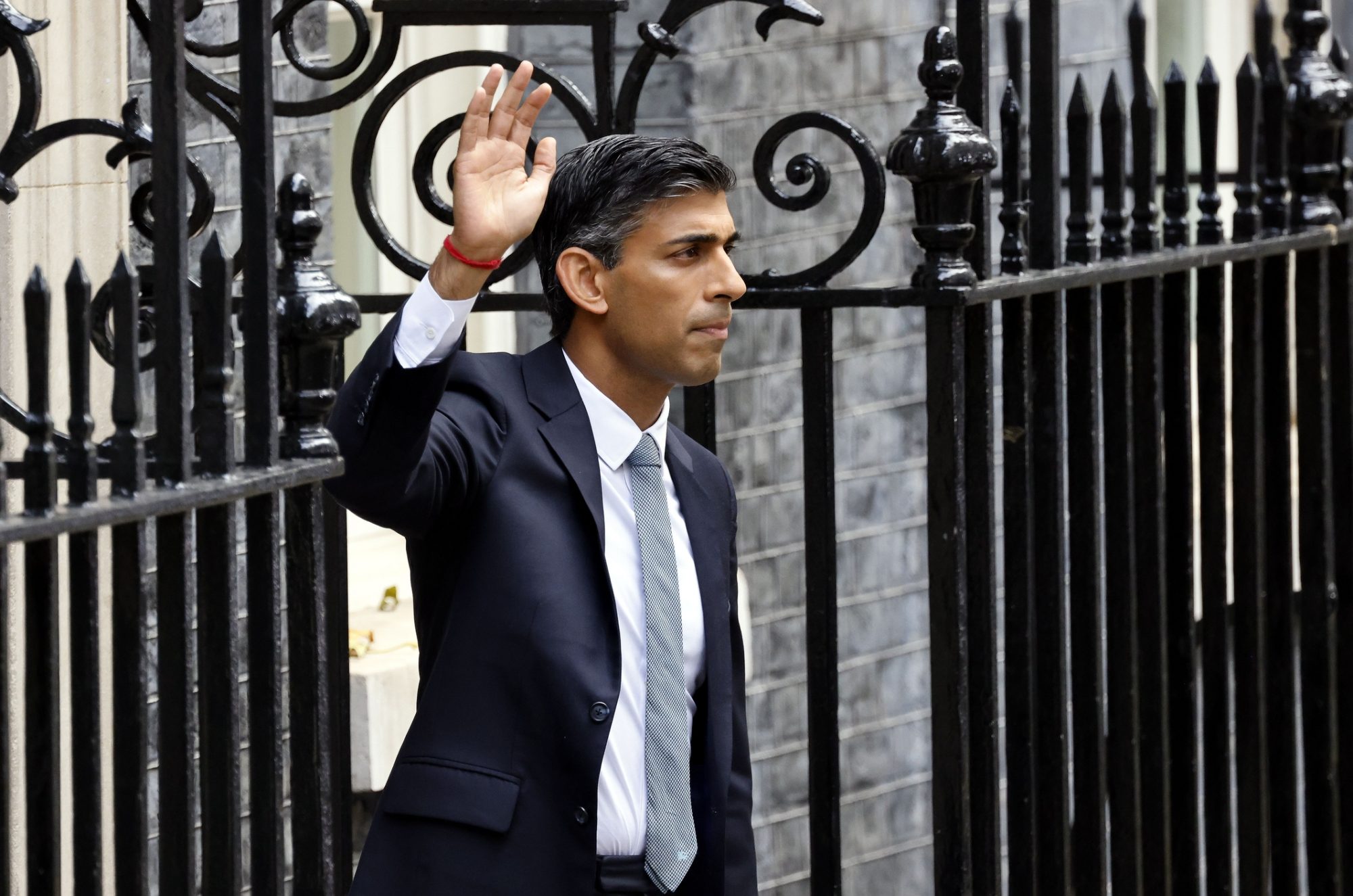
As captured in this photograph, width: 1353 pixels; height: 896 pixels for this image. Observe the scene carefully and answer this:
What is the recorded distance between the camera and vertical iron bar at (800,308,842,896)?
3352 mm

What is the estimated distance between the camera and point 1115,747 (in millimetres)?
3605

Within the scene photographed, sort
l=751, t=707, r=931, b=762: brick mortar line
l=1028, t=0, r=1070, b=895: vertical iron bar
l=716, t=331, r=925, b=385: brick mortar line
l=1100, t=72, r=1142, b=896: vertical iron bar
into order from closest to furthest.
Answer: l=1028, t=0, r=1070, b=895: vertical iron bar → l=1100, t=72, r=1142, b=896: vertical iron bar → l=716, t=331, r=925, b=385: brick mortar line → l=751, t=707, r=931, b=762: brick mortar line

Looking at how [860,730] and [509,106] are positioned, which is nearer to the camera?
[509,106]

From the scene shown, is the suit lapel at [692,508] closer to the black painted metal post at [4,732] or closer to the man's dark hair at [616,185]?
the man's dark hair at [616,185]

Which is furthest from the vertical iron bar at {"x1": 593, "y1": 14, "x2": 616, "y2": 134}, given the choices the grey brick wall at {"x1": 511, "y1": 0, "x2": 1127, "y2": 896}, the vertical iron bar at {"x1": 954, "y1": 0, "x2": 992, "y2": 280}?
the grey brick wall at {"x1": 511, "y1": 0, "x2": 1127, "y2": 896}

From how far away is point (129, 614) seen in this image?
228cm

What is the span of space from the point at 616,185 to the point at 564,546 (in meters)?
0.50

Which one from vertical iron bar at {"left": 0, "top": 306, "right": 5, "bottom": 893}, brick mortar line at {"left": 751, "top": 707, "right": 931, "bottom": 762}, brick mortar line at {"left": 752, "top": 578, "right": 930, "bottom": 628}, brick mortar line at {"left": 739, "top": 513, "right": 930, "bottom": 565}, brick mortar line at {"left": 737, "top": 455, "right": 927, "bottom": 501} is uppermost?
vertical iron bar at {"left": 0, "top": 306, "right": 5, "bottom": 893}

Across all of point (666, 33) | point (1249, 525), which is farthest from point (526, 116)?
point (1249, 525)

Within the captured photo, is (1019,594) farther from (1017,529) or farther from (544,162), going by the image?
(544,162)

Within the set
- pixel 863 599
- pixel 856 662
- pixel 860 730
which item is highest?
pixel 863 599

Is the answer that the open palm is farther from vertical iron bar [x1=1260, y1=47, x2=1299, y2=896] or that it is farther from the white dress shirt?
vertical iron bar [x1=1260, y1=47, x2=1299, y2=896]

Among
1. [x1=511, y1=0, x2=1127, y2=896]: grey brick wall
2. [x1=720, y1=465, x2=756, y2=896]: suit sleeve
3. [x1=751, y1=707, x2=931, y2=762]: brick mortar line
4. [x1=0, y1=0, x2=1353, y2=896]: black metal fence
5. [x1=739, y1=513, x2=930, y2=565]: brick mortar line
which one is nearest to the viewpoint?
[x1=0, y1=0, x2=1353, y2=896]: black metal fence

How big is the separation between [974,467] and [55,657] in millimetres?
1577
